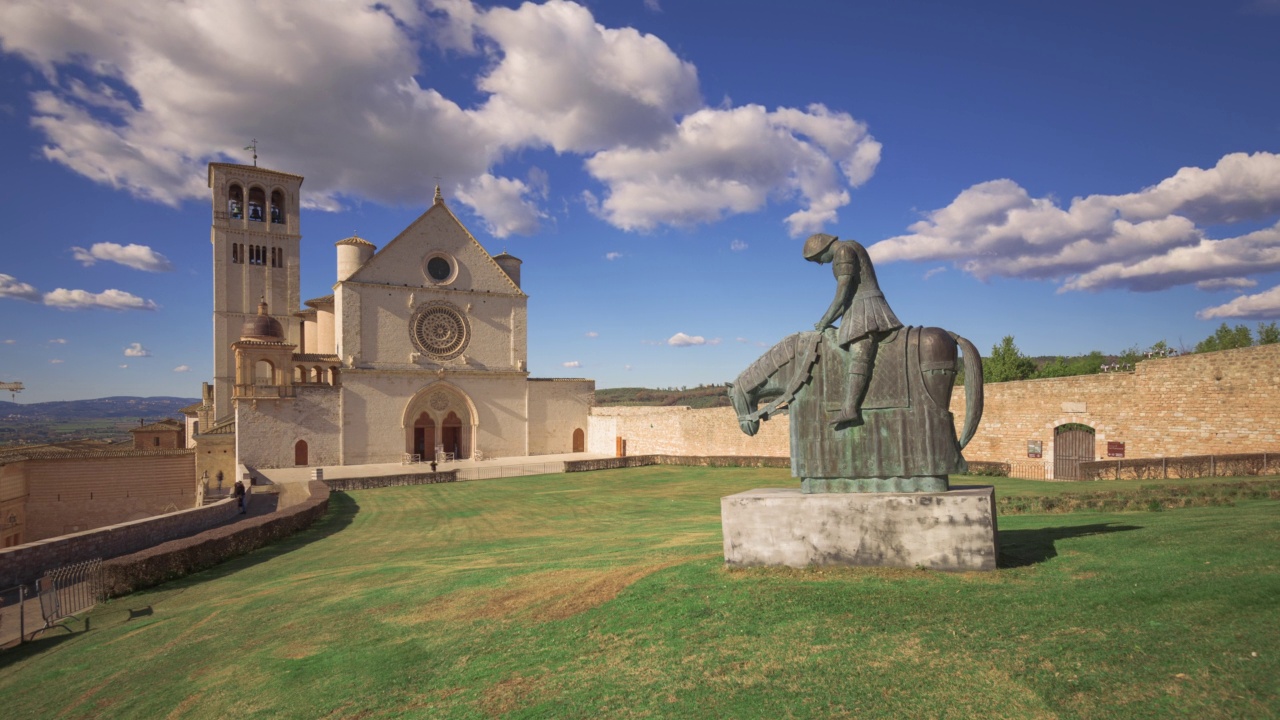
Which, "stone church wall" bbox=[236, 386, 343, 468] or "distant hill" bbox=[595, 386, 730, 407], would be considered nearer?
"stone church wall" bbox=[236, 386, 343, 468]

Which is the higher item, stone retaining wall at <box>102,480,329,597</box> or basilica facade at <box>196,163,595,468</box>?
basilica facade at <box>196,163,595,468</box>

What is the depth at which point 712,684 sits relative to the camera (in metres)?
5.00

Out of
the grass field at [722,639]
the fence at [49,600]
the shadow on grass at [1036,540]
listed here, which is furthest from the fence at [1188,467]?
the fence at [49,600]

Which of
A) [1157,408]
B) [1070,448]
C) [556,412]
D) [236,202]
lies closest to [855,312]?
[1157,408]

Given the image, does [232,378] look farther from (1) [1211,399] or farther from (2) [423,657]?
(1) [1211,399]

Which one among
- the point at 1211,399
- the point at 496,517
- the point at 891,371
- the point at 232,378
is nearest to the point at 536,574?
the point at 891,371

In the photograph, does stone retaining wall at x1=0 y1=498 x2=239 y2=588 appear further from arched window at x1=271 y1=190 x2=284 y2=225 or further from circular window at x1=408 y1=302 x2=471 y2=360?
arched window at x1=271 y1=190 x2=284 y2=225

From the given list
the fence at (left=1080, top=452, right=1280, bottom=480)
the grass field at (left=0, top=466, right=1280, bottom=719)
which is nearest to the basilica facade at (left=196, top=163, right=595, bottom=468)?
the grass field at (left=0, top=466, right=1280, bottom=719)

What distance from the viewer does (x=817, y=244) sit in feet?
26.7

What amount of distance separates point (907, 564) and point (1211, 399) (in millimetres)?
17745

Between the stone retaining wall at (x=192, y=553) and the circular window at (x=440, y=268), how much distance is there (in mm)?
28601

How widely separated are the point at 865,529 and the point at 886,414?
133 centimetres

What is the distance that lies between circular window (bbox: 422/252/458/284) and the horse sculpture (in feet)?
134

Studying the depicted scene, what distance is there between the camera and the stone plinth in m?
6.83
